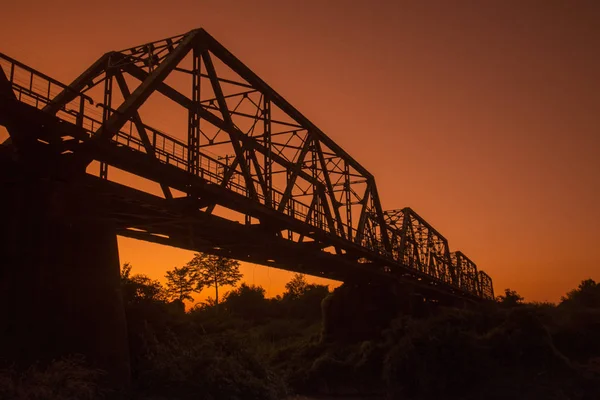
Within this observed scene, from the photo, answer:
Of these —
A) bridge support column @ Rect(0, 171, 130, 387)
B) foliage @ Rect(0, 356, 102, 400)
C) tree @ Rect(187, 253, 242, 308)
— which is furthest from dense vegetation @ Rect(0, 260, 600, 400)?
tree @ Rect(187, 253, 242, 308)

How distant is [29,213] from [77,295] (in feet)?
A: 8.91

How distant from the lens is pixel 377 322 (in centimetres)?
4362

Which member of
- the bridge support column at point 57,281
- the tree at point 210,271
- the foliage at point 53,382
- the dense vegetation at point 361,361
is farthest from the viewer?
the tree at point 210,271

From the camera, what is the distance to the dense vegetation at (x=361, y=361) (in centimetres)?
1825

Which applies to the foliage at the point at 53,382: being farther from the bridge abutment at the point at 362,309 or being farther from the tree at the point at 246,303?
the tree at the point at 246,303

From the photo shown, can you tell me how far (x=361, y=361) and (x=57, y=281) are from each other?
27.5 meters

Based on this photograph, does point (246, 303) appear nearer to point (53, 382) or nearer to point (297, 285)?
point (297, 285)

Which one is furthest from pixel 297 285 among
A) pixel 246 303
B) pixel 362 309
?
pixel 362 309

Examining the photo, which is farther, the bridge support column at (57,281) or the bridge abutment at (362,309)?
the bridge abutment at (362,309)

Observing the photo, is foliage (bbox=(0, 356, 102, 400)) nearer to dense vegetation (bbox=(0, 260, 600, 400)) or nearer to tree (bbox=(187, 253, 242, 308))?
dense vegetation (bbox=(0, 260, 600, 400))

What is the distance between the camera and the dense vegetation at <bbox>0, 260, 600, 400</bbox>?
59.9 ft

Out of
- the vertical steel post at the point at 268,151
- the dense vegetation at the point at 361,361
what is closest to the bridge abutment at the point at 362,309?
the dense vegetation at the point at 361,361

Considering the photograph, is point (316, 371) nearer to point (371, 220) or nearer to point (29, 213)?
point (371, 220)

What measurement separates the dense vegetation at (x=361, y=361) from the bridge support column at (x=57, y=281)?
744 millimetres
